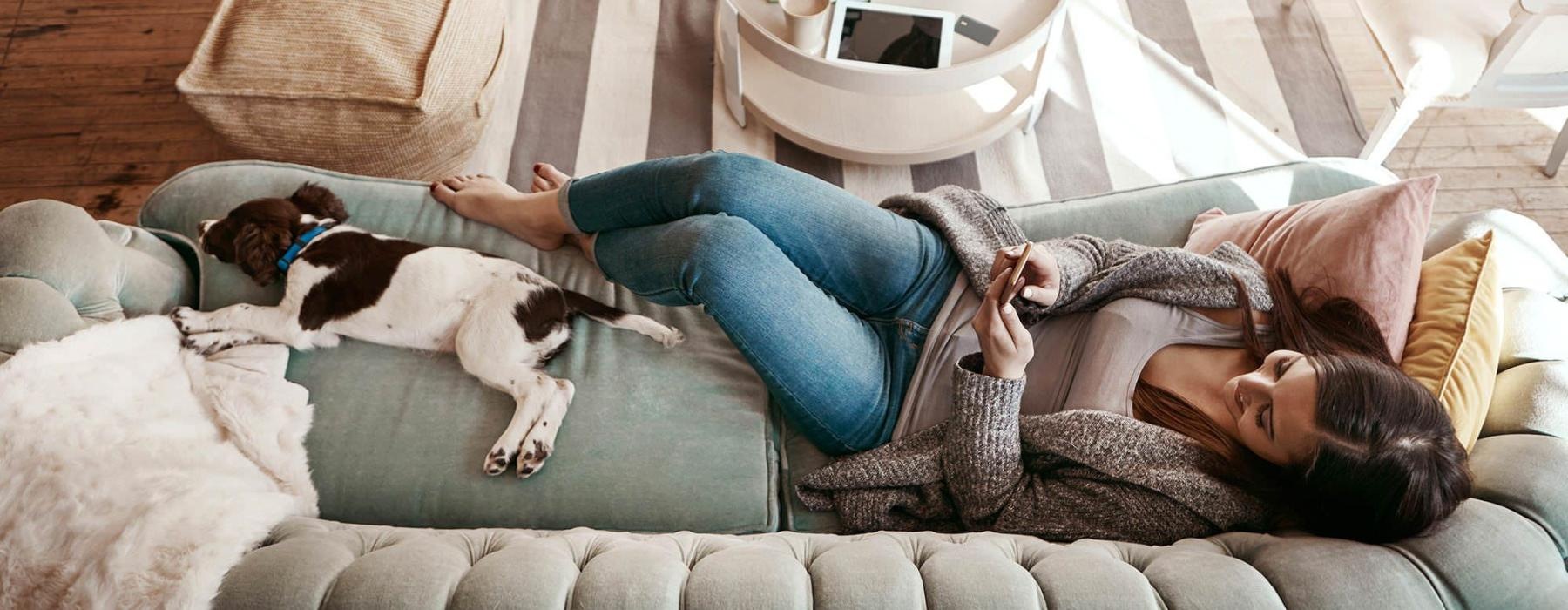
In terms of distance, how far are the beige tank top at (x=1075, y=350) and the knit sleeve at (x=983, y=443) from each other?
0.10m

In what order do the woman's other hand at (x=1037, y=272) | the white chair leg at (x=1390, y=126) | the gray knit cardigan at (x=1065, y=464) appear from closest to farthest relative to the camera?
the gray knit cardigan at (x=1065, y=464), the woman's other hand at (x=1037, y=272), the white chair leg at (x=1390, y=126)

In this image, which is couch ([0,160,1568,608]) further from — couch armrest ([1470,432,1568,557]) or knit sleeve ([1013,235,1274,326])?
knit sleeve ([1013,235,1274,326])

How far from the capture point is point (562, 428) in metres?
1.56

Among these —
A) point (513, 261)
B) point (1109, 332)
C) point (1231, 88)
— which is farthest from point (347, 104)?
point (1231, 88)

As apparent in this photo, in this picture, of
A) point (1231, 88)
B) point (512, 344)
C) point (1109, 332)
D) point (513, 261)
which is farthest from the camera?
point (1231, 88)

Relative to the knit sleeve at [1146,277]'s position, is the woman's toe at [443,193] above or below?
below

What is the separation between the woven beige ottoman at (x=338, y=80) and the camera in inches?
80.0

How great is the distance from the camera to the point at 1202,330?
1.46 meters

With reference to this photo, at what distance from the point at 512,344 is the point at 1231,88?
2.25 m

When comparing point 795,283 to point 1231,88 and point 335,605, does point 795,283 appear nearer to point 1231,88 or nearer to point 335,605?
point 335,605

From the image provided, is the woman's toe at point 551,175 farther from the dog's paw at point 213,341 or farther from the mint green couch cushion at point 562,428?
the dog's paw at point 213,341

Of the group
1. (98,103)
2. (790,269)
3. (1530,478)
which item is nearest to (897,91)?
(790,269)

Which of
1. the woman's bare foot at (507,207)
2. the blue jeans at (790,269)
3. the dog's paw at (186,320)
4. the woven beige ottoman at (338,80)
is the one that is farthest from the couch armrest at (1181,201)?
the dog's paw at (186,320)

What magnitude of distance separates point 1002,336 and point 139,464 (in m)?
1.25
